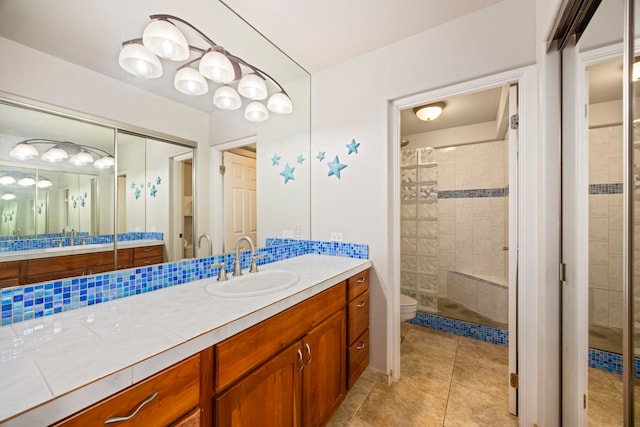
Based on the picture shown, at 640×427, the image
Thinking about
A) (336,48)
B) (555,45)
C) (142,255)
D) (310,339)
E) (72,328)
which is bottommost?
(310,339)

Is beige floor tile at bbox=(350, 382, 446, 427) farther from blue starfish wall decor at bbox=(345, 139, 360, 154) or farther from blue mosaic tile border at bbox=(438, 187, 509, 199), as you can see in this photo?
blue mosaic tile border at bbox=(438, 187, 509, 199)

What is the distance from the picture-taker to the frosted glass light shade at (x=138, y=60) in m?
1.10

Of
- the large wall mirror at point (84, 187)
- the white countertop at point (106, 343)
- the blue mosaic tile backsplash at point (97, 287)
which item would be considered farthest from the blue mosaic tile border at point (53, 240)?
the white countertop at point (106, 343)

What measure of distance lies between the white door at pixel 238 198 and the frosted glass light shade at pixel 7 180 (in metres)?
0.88

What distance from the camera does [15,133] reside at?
858mm

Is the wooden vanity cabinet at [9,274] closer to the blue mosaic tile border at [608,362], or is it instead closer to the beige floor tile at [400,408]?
the beige floor tile at [400,408]

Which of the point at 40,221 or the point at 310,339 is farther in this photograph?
the point at 310,339

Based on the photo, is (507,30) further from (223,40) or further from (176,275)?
(176,275)

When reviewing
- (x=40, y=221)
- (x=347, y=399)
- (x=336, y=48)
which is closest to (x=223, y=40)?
(x=336, y=48)

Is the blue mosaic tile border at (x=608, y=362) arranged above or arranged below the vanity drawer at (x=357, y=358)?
above

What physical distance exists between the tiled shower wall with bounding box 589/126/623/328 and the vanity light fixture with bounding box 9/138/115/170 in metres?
1.93

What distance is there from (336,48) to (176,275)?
6.14ft

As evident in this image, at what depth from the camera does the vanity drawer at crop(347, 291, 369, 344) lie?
1586mm

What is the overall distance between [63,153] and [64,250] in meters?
0.38
